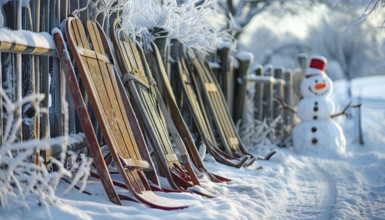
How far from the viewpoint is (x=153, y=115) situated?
5953mm

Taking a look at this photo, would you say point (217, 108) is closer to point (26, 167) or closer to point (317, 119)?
point (317, 119)

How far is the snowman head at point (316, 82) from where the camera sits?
1042cm

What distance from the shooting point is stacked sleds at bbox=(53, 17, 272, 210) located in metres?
4.60

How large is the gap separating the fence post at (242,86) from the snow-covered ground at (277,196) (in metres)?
1.23

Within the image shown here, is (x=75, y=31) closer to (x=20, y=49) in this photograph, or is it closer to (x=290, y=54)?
(x=20, y=49)

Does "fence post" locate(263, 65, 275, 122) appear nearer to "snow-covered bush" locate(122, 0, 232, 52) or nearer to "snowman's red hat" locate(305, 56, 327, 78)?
"snowman's red hat" locate(305, 56, 327, 78)

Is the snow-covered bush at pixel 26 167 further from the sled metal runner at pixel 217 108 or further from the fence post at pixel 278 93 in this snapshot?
the fence post at pixel 278 93

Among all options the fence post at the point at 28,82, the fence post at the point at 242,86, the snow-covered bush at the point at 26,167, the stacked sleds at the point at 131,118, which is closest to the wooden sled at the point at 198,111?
the stacked sleds at the point at 131,118

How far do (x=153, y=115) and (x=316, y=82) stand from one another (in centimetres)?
517

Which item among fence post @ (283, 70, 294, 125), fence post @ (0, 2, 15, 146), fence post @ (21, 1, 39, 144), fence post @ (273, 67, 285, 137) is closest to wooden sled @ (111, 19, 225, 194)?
fence post @ (21, 1, 39, 144)

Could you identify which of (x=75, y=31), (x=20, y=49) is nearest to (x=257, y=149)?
(x=75, y=31)

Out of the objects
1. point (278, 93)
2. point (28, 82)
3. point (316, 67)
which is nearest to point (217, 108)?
point (316, 67)

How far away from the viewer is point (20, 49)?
4.20 meters

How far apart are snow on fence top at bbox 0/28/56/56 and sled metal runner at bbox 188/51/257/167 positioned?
3518mm
